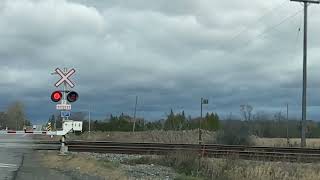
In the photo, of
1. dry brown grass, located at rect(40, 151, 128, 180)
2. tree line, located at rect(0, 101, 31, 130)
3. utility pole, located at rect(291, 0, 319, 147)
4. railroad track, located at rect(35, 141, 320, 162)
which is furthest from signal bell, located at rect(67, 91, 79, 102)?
tree line, located at rect(0, 101, 31, 130)

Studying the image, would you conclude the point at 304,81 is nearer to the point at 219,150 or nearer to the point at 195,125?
the point at 219,150

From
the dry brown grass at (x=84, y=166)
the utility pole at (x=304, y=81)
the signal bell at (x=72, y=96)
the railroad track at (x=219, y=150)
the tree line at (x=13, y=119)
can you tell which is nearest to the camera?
the dry brown grass at (x=84, y=166)

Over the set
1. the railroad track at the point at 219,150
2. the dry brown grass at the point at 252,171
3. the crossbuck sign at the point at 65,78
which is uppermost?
the crossbuck sign at the point at 65,78

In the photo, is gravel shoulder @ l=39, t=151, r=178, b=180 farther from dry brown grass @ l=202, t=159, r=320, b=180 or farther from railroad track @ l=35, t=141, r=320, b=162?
railroad track @ l=35, t=141, r=320, b=162

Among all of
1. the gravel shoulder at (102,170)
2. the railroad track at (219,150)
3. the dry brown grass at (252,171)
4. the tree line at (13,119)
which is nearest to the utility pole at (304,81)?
the railroad track at (219,150)

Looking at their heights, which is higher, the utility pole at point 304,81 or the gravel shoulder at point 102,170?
the utility pole at point 304,81

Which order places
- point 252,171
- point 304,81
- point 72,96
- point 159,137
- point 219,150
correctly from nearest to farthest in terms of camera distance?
point 252,171 → point 72,96 → point 219,150 → point 304,81 → point 159,137

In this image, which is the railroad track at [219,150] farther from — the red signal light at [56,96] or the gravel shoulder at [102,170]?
the red signal light at [56,96]

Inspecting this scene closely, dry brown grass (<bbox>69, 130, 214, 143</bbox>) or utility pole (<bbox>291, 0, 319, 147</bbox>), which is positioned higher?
utility pole (<bbox>291, 0, 319, 147</bbox>)

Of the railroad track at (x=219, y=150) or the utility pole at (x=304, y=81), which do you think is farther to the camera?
the utility pole at (x=304, y=81)

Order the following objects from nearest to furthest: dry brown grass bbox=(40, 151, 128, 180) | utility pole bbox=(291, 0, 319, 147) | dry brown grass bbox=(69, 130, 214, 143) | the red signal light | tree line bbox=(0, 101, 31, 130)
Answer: dry brown grass bbox=(40, 151, 128, 180)
the red signal light
utility pole bbox=(291, 0, 319, 147)
dry brown grass bbox=(69, 130, 214, 143)
tree line bbox=(0, 101, 31, 130)

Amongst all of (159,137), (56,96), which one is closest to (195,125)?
(159,137)

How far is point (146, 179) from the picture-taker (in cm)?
1947

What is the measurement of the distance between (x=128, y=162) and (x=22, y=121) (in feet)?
530
